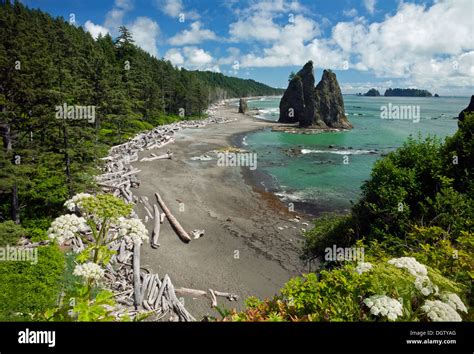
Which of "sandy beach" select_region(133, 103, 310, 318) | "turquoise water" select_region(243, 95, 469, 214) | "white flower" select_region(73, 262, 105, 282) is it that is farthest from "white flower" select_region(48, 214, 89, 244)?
"turquoise water" select_region(243, 95, 469, 214)

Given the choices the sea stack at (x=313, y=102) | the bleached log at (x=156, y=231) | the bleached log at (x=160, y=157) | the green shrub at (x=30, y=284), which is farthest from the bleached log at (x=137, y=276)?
the sea stack at (x=313, y=102)

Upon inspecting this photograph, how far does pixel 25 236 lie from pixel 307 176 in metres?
33.4

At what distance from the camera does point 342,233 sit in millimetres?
12977

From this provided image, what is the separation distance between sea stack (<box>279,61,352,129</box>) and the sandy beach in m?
71.3

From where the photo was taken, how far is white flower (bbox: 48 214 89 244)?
434cm

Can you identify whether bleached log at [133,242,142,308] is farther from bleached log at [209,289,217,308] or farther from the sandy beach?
bleached log at [209,289,217,308]

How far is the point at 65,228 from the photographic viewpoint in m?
4.42

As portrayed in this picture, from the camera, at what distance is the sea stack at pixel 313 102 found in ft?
329

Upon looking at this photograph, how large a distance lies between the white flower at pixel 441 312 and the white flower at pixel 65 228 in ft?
16.7

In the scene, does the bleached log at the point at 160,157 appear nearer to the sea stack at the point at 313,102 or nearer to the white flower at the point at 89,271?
the white flower at the point at 89,271

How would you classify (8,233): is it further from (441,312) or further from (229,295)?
(441,312)
